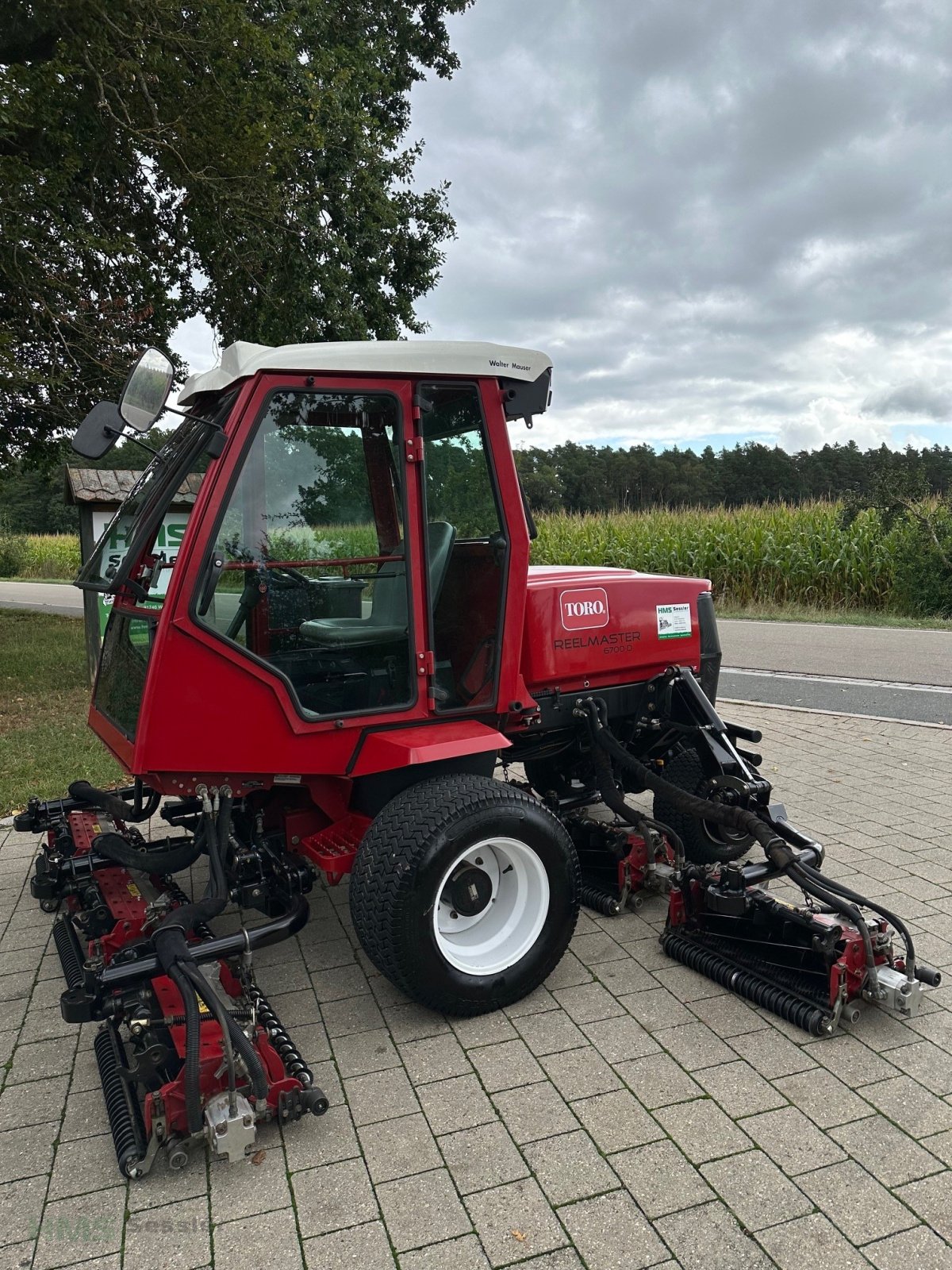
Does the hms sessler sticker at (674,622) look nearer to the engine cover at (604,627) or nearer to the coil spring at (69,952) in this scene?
the engine cover at (604,627)

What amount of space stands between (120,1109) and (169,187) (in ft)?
30.6

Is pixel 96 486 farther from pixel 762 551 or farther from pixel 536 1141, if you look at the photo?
pixel 762 551

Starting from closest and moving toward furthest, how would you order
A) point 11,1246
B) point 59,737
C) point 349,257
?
point 11,1246, point 59,737, point 349,257

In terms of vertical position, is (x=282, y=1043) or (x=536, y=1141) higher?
(x=282, y=1043)

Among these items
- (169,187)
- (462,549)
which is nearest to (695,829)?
(462,549)

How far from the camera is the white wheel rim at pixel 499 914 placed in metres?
3.18

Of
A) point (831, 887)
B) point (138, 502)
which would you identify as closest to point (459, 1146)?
point (831, 887)

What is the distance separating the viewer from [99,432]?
288cm

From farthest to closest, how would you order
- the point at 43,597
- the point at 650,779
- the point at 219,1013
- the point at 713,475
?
the point at 713,475, the point at 43,597, the point at 650,779, the point at 219,1013

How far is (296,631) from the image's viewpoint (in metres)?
3.11

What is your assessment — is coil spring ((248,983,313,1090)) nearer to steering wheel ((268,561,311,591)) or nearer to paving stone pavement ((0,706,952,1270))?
paving stone pavement ((0,706,952,1270))

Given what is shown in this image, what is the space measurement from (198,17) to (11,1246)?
10135 mm

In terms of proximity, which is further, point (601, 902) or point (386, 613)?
point (601, 902)

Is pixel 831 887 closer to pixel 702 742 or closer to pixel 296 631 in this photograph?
pixel 702 742
